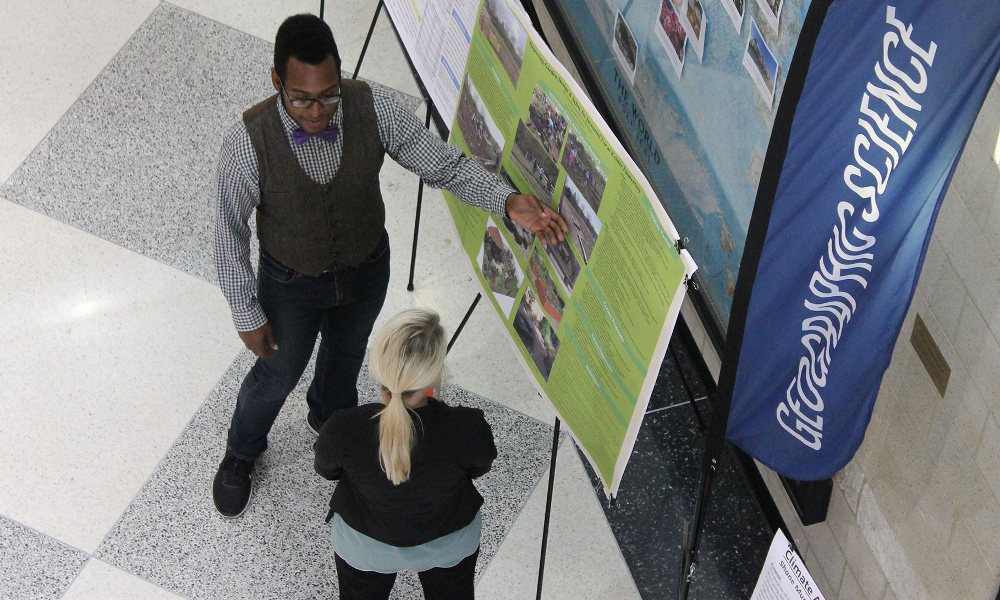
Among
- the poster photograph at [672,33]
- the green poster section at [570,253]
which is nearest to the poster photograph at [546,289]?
the green poster section at [570,253]

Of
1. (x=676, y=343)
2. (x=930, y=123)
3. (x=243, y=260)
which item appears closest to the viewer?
(x=930, y=123)

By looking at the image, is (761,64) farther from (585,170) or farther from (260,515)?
(260,515)

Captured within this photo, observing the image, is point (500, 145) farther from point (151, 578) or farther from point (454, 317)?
point (151, 578)

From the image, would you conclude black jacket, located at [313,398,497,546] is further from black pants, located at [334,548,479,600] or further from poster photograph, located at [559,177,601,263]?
poster photograph, located at [559,177,601,263]

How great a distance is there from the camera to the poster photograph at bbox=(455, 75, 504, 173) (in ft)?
8.98

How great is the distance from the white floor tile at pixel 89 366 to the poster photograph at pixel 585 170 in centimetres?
181

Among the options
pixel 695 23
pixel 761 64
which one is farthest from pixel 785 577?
pixel 695 23

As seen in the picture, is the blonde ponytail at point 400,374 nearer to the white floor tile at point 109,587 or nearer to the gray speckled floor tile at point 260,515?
the gray speckled floor tile at point 260,515

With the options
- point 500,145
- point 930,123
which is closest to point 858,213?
point 930,123

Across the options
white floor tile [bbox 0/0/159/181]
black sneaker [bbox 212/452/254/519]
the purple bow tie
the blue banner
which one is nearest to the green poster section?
the blue banner

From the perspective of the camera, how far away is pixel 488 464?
7.98 ft

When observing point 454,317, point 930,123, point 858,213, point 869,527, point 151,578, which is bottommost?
point 151,578

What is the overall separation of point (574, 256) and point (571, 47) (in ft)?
6.03

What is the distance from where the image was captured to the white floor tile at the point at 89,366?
3.29 m
